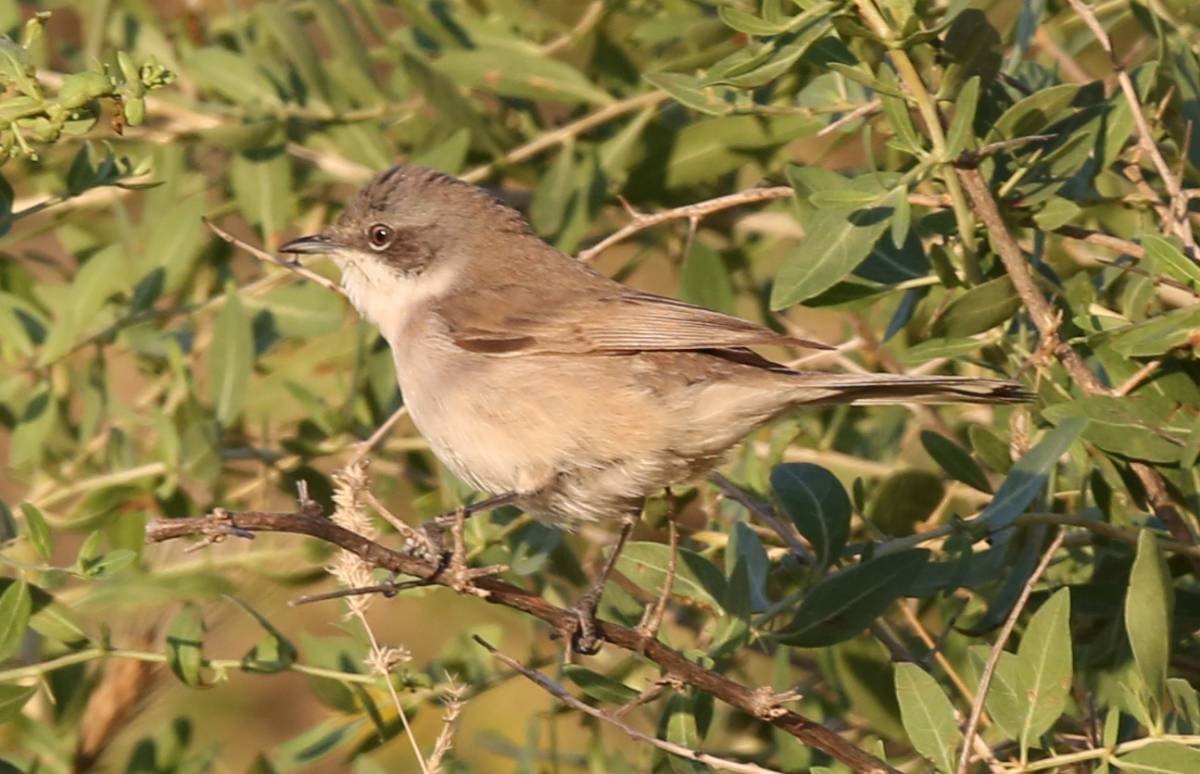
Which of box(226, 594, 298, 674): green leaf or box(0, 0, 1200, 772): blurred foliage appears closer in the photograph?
box(0, 0, 1200, 772): blurred foliage

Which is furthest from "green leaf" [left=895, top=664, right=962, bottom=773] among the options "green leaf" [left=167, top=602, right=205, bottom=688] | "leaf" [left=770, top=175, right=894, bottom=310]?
"green leaf" [left=167, top=602, right=205, bottom=688]

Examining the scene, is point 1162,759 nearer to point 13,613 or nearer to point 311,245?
point 13,613

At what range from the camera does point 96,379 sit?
4.92 m

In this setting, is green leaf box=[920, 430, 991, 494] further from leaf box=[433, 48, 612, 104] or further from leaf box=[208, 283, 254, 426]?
leaf box=[208, 283, 254, 426]

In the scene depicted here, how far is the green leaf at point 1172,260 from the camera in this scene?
130 inches

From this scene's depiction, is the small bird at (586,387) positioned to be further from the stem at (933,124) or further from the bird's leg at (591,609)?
the stem at (933,124)

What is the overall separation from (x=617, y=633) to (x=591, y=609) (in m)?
0.43

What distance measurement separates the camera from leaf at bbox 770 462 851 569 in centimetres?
358

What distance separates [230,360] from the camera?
187 inches

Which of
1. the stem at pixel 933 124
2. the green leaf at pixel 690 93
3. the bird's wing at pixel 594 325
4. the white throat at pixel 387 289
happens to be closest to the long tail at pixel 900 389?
the bird's wing at pixel 594 325

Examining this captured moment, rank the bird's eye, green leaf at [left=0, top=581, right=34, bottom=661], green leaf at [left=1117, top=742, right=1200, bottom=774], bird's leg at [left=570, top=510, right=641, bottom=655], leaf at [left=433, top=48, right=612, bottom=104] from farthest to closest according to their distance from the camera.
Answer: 1. leaf at [left=433, top=48, right=612, bottom=104]
2. the bird's eye
3. green leaf at [left=0, top=581, right=34, bottom=661]
4. bird's leg at [left=570, top=510, right=641, bottom=655]
5. green leaf at [left=1117, top=742, right=1200, bottom=774]

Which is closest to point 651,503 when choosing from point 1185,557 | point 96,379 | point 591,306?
point 591,306

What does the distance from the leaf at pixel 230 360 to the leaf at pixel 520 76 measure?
984 millimetres

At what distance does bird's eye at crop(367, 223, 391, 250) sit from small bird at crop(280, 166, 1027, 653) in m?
0.26
